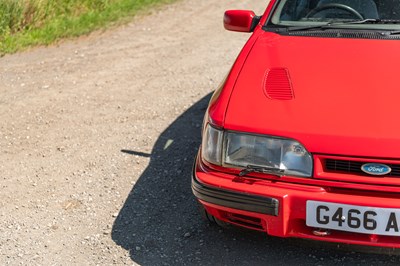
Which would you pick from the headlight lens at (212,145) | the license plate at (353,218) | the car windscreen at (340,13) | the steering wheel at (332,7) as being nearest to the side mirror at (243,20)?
the car windscreen at (340,13)

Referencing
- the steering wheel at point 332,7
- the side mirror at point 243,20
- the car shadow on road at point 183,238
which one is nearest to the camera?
the car shadow on road at point 183,238

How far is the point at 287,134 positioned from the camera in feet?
10.8

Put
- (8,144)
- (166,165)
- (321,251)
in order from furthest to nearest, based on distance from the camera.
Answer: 1. (8,144)
2. (166,165)
3. (321,251)

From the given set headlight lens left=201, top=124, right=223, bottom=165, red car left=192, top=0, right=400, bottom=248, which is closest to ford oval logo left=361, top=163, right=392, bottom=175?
red car left=192, top=0, right=400, bottom=248

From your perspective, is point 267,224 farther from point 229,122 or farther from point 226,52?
point 226,52

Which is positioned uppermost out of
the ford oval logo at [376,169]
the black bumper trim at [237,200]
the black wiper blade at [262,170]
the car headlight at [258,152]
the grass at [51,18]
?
the ford oval logo at [376,169]

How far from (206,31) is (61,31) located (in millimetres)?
1707

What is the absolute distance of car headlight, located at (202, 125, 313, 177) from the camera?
130 inches

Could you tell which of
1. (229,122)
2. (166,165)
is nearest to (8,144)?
(166,165)

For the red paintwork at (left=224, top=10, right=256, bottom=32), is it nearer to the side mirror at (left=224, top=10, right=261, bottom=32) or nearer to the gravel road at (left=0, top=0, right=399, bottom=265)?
the side mirror at (left=224, top=10, right=261, bottom=32)

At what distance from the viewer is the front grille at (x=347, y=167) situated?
316 cm

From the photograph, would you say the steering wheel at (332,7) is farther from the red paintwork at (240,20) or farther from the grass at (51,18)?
the grass at (51,18)

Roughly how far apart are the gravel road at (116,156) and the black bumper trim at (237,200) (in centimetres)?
34

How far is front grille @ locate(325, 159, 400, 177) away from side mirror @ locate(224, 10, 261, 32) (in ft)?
5.35
